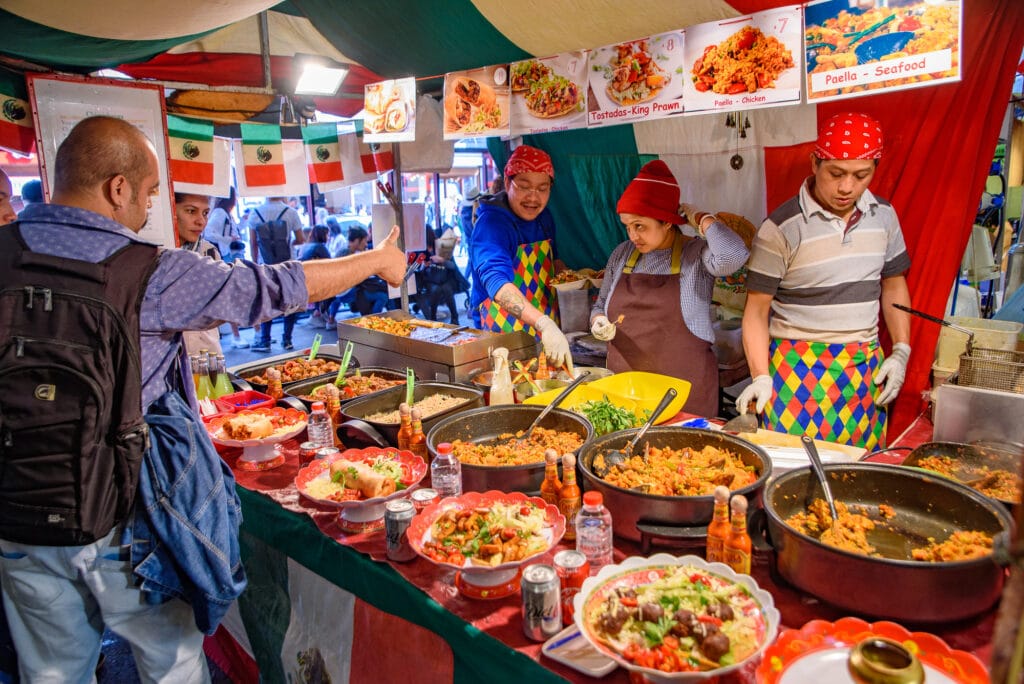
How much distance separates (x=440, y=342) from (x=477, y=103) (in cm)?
171

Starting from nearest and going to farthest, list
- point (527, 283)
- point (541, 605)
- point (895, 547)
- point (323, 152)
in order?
point (541, 605) < point (895, 547) < point (527, 283) < point (323, 152)

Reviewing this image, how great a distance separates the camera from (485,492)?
207 cm

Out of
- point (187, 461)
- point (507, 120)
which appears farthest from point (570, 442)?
point (507, 120)

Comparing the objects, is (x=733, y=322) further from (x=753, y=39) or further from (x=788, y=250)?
(x=753, y=39)

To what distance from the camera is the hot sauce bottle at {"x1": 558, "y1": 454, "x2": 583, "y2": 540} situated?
1.95 meters

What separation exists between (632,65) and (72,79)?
345 cm

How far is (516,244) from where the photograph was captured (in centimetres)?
437

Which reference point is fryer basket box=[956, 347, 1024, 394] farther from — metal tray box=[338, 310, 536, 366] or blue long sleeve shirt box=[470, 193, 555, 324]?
blue long sleeve shirt box=[470, 193, 555, 324]

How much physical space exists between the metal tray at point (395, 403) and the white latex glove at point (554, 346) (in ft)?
1.54

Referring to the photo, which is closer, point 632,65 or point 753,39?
point 753,39

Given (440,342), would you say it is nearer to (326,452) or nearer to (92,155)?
(326,452)

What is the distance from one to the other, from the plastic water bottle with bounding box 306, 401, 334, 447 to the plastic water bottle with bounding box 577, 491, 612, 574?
Answer: 4.43 feet

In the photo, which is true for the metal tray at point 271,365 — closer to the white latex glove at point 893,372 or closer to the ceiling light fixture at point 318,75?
the ceiling light fixture at point 318,75

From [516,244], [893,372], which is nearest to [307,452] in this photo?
[516,244]
